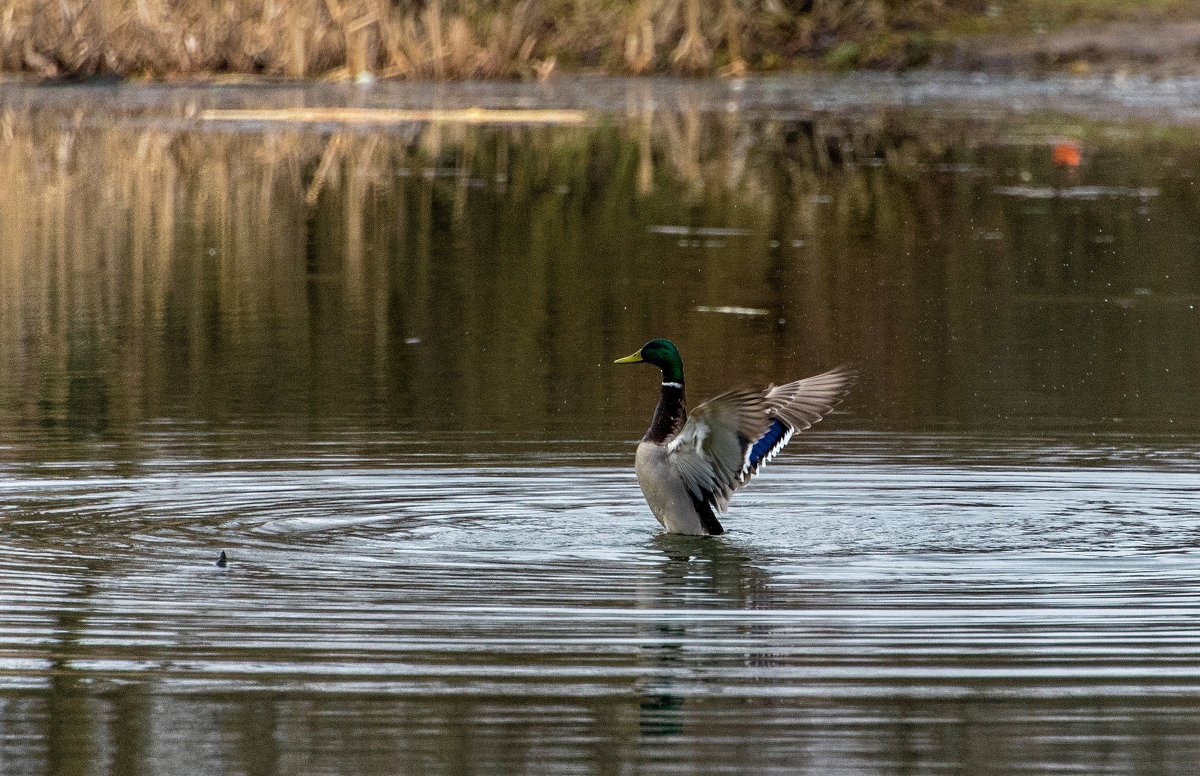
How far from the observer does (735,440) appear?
8.36 meters

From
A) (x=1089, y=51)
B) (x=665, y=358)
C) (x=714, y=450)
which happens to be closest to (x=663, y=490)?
(x=714, y=450)

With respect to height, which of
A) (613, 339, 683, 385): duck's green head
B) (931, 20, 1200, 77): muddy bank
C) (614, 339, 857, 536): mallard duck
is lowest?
(614, 339, 857, 536): mallard duck

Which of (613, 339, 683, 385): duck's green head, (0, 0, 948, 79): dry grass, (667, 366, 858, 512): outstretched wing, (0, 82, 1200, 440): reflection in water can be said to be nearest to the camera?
(667, 366, 858, 512): outstretched wing

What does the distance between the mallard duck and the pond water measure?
6.1 inches

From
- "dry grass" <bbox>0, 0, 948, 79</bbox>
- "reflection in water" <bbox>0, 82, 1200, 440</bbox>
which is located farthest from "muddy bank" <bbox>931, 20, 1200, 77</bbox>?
"reflection in water" <bbox>0, 82, 1200, 440</bbox>

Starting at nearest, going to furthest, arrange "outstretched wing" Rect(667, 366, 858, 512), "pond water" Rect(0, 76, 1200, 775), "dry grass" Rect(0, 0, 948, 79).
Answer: "pond water" Rect(0, 76, 1200, 775), "outstretched wing" Rect(667, 366, 858, 512), "dry grass" Rect(0, 0, 948, 79)

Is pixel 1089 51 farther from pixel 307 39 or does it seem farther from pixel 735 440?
pixel 735 440

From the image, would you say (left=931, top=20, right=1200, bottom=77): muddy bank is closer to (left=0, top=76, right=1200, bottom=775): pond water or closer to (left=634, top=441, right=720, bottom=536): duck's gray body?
(left=0, top=76, right=1200, bottom=775): pond water

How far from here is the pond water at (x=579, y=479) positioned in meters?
5.65

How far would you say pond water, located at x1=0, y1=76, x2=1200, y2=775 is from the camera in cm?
565

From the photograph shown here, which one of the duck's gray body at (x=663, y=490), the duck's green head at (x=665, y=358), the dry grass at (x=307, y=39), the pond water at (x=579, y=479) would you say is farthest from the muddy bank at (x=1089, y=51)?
the duck's gray body at (x=663, y=490)

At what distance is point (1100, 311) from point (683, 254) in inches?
156

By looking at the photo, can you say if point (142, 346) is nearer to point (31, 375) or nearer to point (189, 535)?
point (31, 375)

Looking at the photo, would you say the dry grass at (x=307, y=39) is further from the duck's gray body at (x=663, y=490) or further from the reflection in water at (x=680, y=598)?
the reflection in water at (x=680, y=598)
